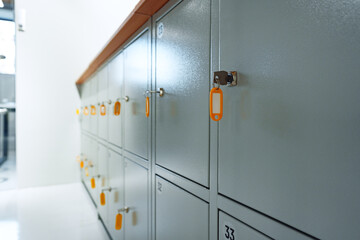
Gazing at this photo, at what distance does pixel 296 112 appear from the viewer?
20.3 inches

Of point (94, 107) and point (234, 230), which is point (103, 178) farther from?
point (234, 230)

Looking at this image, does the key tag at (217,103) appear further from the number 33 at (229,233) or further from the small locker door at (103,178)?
the small locker door at (103,178)

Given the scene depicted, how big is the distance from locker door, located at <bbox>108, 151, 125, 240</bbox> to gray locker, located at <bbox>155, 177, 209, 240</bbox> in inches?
25.4

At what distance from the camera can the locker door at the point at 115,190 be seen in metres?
1.75

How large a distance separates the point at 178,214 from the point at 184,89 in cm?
49

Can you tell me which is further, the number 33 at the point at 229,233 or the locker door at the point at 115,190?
the locker door at the point at 115,190

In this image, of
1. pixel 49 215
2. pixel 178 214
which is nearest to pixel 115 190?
pixel 178 214

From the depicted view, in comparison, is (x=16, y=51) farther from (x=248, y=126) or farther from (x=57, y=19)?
(x=248, y=126)

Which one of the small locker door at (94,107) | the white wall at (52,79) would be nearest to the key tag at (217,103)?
the small locker door at (94,107)

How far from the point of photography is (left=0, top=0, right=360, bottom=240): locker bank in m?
0.45

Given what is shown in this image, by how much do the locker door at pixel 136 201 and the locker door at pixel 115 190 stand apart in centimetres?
13

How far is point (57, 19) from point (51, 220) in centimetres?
284

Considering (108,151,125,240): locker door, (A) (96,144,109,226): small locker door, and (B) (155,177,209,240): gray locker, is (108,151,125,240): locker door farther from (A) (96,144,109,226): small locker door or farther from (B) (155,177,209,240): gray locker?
(B) (155,177,209,240): gray locker

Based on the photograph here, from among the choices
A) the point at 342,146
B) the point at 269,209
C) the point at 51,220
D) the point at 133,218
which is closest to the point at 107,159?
the point at 133,218
